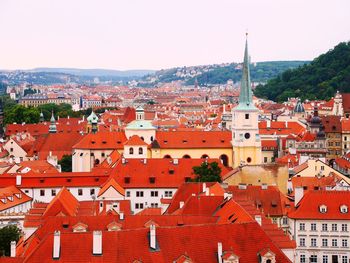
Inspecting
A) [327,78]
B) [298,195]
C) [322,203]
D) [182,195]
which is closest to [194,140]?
[182,195]

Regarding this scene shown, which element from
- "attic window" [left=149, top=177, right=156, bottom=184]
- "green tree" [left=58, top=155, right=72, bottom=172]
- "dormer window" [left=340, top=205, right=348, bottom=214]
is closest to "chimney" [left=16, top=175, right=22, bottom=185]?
"attic window" [left=149, top=177, right=156, bottom=184]

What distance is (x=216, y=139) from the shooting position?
308 ft

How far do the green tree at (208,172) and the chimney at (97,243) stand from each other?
35197 mm

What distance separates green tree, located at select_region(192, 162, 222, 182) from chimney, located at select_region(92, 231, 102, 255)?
115 feet

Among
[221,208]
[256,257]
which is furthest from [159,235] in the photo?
[221,208]

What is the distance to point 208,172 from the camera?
74.2 meters

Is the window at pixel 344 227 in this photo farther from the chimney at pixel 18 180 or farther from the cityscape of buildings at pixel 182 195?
the chimney at pixel 18 180

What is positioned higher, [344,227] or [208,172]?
[208,172]

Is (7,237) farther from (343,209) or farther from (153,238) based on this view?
→ (343,209)

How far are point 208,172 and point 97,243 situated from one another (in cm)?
3759

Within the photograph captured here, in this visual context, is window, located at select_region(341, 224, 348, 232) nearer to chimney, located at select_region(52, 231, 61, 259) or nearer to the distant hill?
chimney, located at select_region(52, 231, 61, 259)

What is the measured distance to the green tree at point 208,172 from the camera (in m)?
72.4

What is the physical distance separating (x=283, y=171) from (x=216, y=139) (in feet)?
71.4

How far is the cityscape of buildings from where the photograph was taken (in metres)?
38.4
